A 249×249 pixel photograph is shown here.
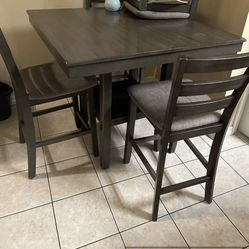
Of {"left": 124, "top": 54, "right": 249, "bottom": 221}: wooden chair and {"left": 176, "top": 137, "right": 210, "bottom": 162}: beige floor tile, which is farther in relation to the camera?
{"left": 176, "top": 137, "right": 210, "bottom": 162}: beige floor tile

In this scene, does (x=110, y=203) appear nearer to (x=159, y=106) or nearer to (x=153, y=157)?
(x=153, y=157)

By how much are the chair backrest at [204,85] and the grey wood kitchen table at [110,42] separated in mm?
272

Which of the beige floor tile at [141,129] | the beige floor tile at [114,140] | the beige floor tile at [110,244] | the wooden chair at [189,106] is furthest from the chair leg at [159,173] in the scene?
the beige floor tile at [141,129]

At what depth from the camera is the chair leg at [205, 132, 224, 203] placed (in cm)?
133

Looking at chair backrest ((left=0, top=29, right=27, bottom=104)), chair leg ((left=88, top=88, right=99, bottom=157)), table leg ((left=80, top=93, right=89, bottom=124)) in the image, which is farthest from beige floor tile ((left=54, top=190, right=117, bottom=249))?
chair backrest ((left=0, top=29, right=27, bottom=104))

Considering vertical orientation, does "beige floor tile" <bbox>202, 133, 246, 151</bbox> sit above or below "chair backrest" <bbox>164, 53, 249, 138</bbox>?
below

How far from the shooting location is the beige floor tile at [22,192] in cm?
143

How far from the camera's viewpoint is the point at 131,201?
4.92ft

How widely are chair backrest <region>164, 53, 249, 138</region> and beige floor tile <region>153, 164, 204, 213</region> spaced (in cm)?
57

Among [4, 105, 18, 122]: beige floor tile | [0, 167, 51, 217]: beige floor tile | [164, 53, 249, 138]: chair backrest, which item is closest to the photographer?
[164, 53, 249, 138]: chair backrest

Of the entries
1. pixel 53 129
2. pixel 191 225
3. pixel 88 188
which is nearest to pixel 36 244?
pixel 88 188

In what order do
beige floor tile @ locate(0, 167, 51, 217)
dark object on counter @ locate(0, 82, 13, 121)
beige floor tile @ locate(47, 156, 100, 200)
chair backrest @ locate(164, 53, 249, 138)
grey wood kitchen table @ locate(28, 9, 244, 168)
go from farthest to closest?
dark object on counter @ locate(0, 82, 13, 121) → beige floor tile @ locate(47, 156, 100, 200) → beige floor tile @ locate(0, 167, 51, 217) → grey wood kitchen table @ locate(28, 9, 244, 168) → chair backrest @ locate(164, 53, 249, 138)

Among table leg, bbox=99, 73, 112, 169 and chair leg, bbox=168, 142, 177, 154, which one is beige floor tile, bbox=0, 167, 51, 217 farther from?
chair leg, bbox=168, 142, 177, 154

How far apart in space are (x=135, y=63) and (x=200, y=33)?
0.55 metres
